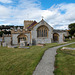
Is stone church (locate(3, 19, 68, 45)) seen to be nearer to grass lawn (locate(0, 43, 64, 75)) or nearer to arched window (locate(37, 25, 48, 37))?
arched window (locate(37, 25, 48, 37))

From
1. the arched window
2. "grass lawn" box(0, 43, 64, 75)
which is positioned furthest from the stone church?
"grass lawn" box(0, 43, 64, 75)

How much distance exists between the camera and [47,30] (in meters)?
27.7

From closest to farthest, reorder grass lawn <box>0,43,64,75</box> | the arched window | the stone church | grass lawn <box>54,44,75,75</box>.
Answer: grass lawn <box>54,44,75,75</box> → grass lawn <box>0,43,64,75</box> → the stone church → the arched window

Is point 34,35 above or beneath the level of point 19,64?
above

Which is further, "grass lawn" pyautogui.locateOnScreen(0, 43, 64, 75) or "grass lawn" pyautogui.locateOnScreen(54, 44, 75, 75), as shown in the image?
"grass lawn" pyautogui.locateOnScreen(0, 43, 64, 75)

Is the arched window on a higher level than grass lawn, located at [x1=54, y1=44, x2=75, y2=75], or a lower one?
higher

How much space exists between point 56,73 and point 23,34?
22113mm

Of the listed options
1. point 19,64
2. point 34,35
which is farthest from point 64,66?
point 34,35

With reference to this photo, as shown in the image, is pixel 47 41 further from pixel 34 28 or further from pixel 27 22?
pixel 27 22

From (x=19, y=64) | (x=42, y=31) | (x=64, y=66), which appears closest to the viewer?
(x=64, y=66)

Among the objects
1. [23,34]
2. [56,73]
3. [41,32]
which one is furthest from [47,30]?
[56,73]

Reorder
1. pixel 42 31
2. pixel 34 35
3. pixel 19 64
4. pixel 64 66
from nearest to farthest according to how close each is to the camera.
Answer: pixel 64 66 < pixel 19 64 < pixel 34 35 < pixel 42 31

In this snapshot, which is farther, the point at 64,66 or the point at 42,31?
the point at 42,31

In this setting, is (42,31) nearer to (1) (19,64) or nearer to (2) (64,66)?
(1) (19,64)
